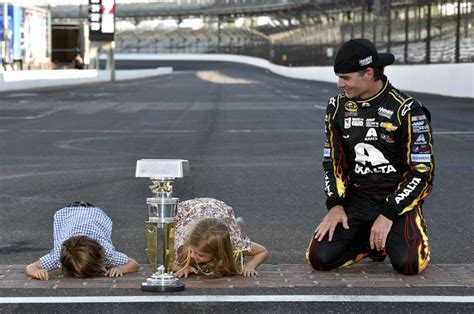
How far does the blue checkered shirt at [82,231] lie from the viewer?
674 cm

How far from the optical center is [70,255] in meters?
6.58

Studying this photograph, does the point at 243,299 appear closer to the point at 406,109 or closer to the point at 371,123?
the point at 371,123

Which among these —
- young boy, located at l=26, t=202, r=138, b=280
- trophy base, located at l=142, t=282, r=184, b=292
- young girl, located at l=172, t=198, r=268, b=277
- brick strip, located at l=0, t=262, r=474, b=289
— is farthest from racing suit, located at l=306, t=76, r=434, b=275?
young boy, located at l=26, t=202, r=138, b=280

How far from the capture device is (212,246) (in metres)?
6.45

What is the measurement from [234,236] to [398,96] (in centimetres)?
136

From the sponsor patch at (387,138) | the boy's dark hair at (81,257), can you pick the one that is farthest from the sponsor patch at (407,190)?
→ the boy's dark hair at (81,257)

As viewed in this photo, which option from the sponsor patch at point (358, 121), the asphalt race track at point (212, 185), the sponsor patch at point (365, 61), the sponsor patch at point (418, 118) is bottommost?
the asphalt race track at point (212, 185)

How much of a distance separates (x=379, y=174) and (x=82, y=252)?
6.53ft

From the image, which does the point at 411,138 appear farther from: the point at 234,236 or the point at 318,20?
the point at 318,20

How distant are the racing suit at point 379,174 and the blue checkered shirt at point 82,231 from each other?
125 centimetres

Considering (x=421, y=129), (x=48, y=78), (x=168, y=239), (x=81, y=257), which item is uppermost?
(x=421, y=129)

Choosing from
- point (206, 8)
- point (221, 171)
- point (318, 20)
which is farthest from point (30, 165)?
point (206, 8)

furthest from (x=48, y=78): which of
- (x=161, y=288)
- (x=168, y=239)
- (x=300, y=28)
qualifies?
(x=300, y=28)

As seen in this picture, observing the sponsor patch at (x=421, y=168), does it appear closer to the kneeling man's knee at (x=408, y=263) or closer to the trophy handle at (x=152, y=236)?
the kneeling man's knee at (x=408, y=263)
